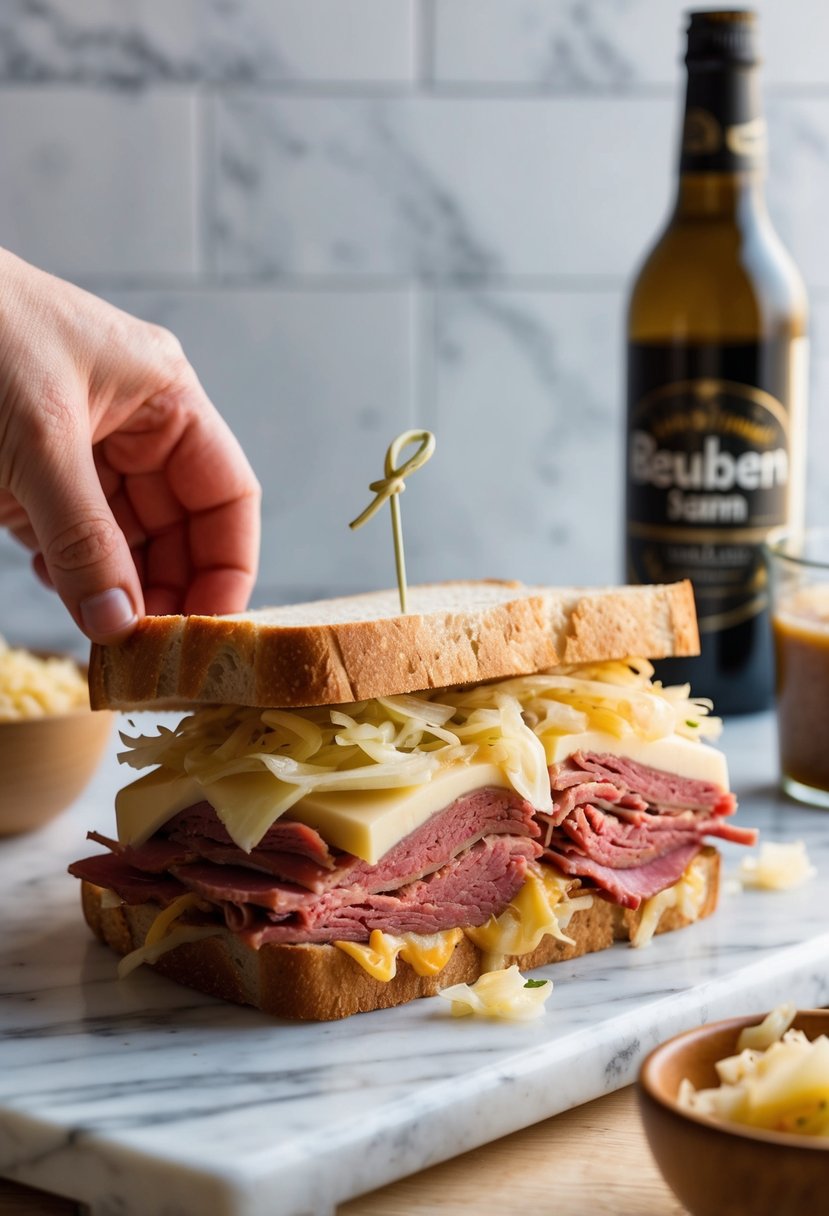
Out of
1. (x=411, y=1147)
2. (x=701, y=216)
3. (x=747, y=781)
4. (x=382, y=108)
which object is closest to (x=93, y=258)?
(x=382, y=108)

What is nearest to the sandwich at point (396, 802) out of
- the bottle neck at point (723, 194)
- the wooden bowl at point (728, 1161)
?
the wooden bowl at point (728, 1161)

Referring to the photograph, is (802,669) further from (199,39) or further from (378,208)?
(199,39)

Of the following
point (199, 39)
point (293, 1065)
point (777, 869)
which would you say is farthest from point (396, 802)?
point (199, 39)

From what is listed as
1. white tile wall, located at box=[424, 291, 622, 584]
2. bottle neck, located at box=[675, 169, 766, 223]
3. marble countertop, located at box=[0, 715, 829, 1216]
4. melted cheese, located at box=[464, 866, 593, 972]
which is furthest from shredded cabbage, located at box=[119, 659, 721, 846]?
white tile wall, located at box=[424, 291, 622, 584]

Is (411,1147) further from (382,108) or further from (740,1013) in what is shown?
(382,108)

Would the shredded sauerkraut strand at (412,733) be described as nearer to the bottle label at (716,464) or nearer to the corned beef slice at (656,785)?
the corned beef slice at (656,785)
